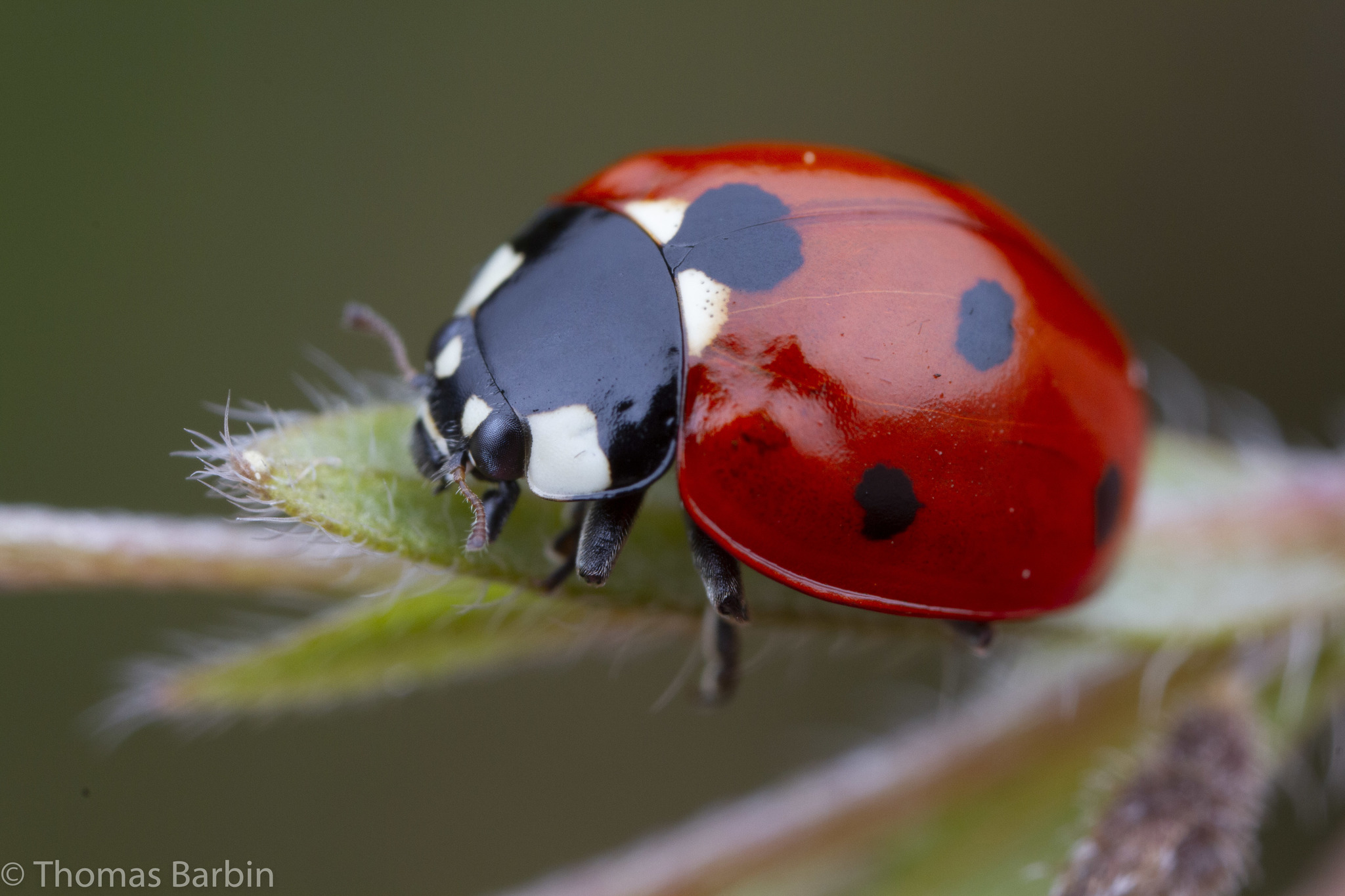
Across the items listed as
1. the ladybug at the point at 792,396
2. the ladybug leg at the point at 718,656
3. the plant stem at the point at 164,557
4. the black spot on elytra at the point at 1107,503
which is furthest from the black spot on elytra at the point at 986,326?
the plant stem at the point at 164,557

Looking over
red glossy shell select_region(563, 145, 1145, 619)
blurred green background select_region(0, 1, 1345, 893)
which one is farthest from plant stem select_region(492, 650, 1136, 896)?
blurred green background select_region(0, 1, 1345, 893)

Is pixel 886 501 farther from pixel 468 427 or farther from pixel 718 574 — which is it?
pixel 468 427

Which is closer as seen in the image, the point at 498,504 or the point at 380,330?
the point at 498,504

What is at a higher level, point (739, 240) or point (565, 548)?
A: point (739, 240)

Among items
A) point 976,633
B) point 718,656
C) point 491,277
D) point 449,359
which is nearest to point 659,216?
point 491,277

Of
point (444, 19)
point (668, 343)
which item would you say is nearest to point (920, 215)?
point (668, 343)

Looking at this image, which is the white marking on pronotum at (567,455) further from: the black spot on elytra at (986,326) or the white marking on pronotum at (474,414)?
the black spot on elytra at (986,326)

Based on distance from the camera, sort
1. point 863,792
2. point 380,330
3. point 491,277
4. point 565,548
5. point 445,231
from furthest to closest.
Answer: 1. point 445,231
2. point 863,792
3. point 380,330
4. point 491,277
5. point 565,548
